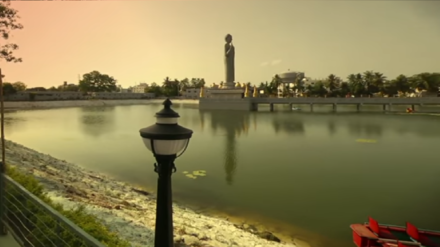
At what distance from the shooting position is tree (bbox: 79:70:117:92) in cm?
11388

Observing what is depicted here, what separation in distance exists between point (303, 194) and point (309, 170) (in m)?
4.02

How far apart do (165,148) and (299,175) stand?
1246cm

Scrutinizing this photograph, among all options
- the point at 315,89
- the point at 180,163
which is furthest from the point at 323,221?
the point at 315,89

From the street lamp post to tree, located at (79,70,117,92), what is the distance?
122m

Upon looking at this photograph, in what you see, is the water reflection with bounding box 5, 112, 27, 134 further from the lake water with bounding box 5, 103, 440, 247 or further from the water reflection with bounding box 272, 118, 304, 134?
the water reflection with bounding box 272, 118, 304, 134

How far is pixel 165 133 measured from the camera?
2818 millimetres

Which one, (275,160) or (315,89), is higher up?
(315,89)

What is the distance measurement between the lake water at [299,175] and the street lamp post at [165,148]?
19.4ft

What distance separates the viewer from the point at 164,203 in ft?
9.92

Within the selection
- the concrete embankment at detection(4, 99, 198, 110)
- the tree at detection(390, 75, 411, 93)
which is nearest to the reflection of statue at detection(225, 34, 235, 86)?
the concrete embankment at detection(4, 99, 198, 110)

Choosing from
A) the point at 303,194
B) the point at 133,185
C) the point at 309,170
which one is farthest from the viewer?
the point at 309,170

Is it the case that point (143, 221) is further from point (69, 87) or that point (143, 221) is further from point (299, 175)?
point (69, 87)

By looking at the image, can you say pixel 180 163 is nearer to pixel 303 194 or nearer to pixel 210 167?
pixel 210 167

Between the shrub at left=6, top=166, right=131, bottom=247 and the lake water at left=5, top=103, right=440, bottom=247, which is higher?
the shrub at left=6, top=166, right=131, bottom=247
